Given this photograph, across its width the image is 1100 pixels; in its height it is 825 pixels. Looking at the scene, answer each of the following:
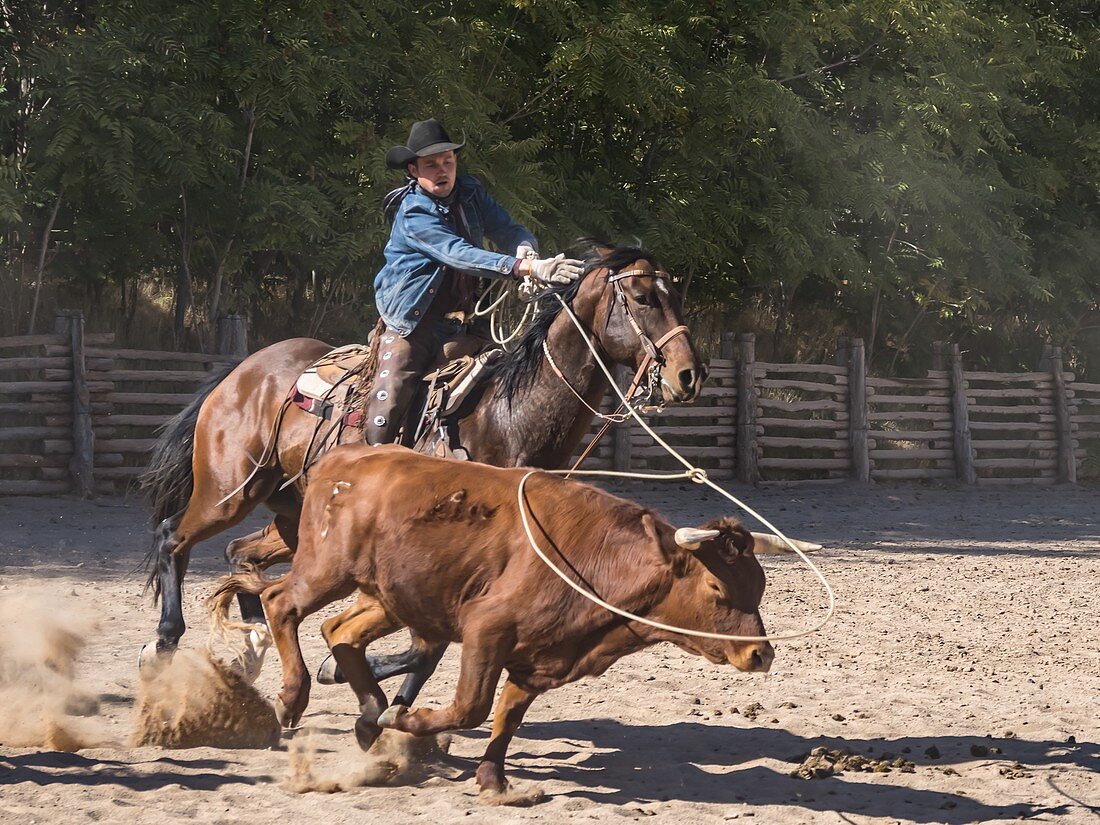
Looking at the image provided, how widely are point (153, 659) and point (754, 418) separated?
13.1 meters

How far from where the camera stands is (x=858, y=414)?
760 inches

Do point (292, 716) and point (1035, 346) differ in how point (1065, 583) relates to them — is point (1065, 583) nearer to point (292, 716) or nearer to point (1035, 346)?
point (292, 716)

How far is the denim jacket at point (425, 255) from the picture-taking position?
592cm

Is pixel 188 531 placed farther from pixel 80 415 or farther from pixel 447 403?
pixel 80 415

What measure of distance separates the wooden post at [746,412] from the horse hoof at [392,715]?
13730 millimetres

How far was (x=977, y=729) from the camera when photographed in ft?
20.4

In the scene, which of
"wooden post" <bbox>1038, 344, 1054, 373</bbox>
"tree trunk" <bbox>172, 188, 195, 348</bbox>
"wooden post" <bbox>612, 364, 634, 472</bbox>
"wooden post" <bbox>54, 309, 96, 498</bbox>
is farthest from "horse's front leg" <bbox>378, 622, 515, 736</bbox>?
"wooden post" <bbox>1038, 344, 1054, 373</bbox>

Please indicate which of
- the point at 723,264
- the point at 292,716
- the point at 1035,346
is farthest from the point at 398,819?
the point at 1035,346

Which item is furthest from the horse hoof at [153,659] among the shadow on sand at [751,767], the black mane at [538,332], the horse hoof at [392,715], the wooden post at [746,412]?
the wooden post at [746,412]

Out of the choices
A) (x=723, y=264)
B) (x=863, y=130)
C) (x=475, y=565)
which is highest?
(x=863, y=130)

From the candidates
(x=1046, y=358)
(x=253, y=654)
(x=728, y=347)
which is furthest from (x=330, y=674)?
(x=1046, y=358)

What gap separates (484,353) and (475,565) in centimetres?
160

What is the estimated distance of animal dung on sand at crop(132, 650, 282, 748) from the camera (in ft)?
18.4

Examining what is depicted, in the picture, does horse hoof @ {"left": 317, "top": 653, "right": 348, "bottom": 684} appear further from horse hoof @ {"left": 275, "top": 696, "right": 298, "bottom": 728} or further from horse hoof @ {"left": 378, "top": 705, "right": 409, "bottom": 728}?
horse hoof @ {"left": 378, "top": 705, "right": 409, "bottom": 728}
